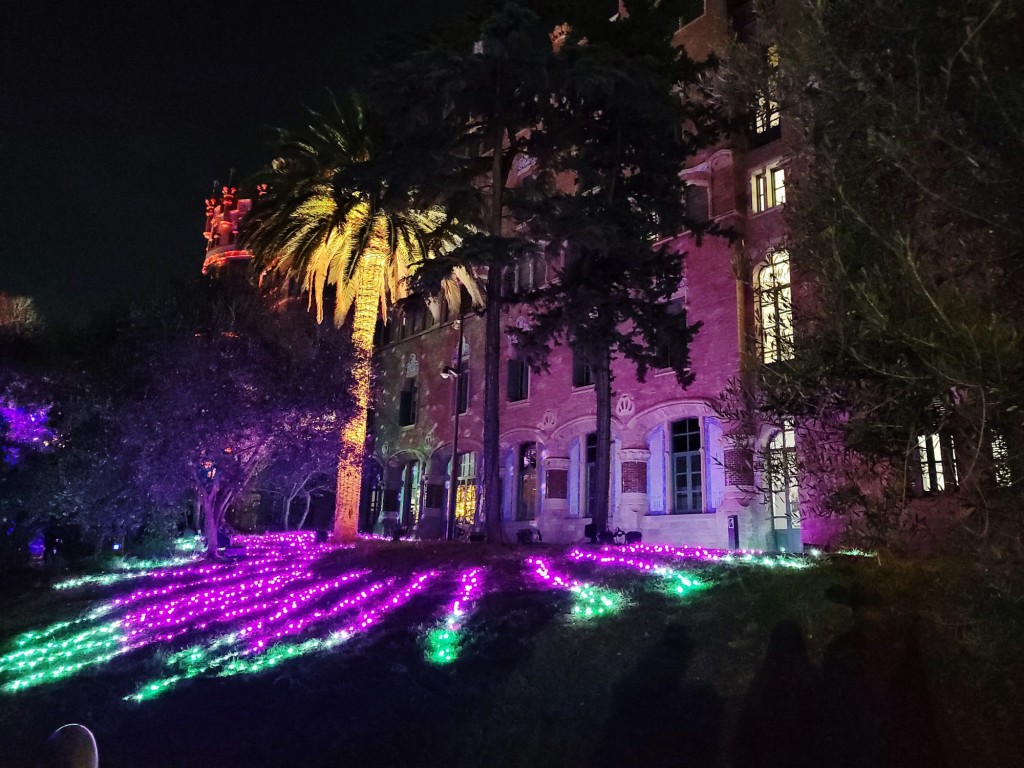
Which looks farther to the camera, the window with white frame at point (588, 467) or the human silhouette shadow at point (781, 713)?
the window with white frame at point (588, 467)

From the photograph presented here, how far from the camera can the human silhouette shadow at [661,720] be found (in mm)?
5020

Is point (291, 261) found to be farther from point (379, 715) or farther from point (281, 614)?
point (379, 715)

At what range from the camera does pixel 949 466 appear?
5.89 meters

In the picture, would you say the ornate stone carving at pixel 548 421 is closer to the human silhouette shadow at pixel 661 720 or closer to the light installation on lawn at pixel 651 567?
the light installation on lawn at pixel 651 567

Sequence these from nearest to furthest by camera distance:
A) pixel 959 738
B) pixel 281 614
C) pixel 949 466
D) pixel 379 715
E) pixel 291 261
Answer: pixel 959 738 → pixel 949 466 → pixel 379 715 → pixel 281 614 → pixel 291 261

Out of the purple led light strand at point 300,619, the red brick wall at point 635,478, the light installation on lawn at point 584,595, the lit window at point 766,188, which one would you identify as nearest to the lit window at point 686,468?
the red brick wall at point 635,478

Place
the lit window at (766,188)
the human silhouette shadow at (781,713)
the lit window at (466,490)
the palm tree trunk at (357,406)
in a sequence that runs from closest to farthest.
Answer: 1. the human silhouette shadow at (781,713)
2. the palm tree trunk at (357,406)
3. the lit window at (766,188)
4. the lit window at (466,490)

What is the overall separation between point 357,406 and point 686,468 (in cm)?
898

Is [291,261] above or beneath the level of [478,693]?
above

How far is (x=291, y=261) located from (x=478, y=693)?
1629 cm

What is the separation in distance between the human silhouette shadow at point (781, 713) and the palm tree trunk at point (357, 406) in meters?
14.0

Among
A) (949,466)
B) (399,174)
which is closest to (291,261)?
(399,174)

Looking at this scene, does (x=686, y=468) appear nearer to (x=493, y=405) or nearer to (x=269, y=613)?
(x=493, y=405)

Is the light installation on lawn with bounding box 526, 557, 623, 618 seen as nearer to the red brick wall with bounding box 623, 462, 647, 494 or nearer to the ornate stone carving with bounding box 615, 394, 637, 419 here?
the red brick wall with bounding box 623, 462, 647, 494
